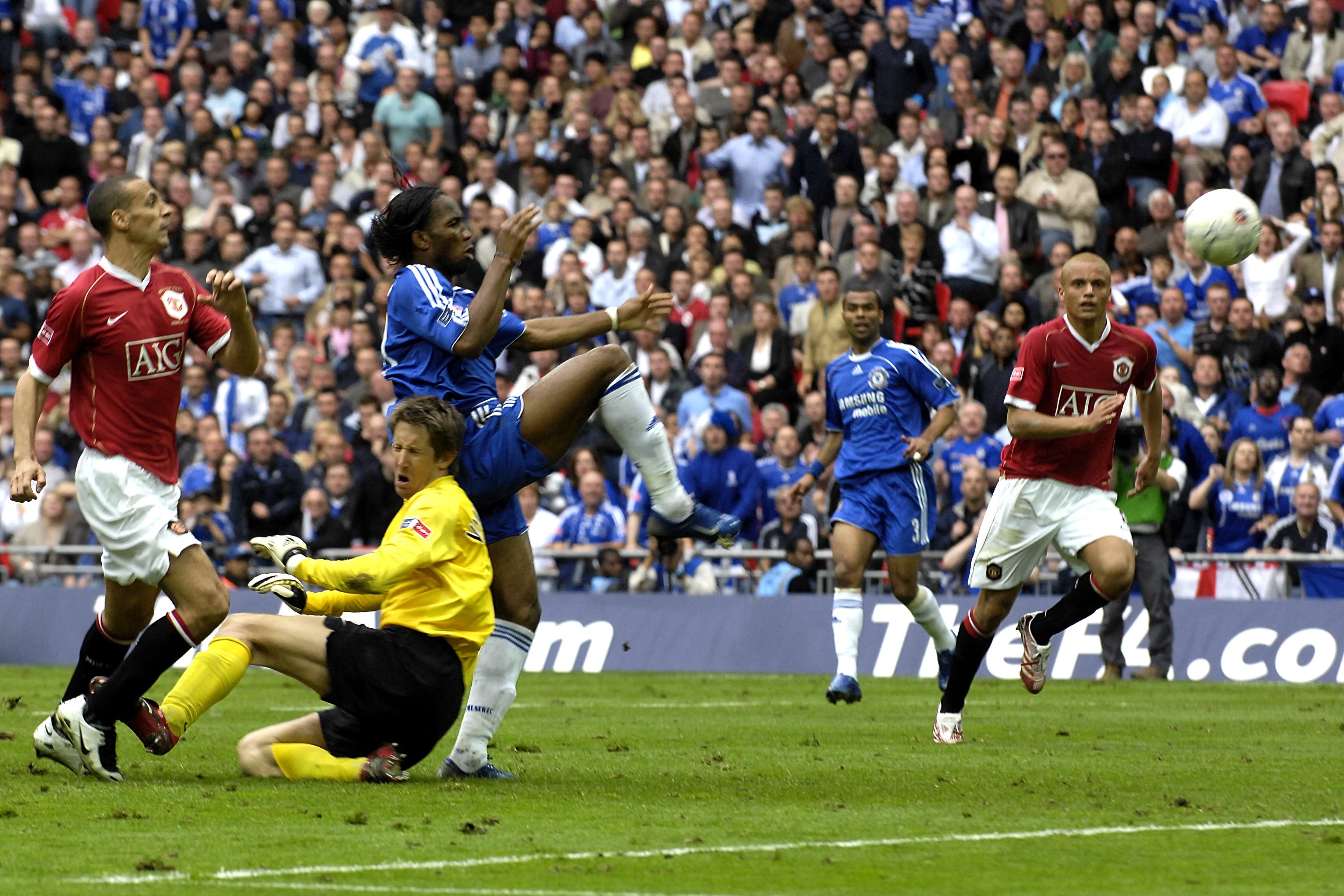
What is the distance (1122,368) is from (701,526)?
282 cm

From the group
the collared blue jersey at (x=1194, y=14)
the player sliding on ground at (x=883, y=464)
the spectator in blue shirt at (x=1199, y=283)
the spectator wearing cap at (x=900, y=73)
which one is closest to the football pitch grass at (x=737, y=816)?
the player sliding on ground at (x=883, y=464)

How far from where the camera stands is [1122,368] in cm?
1005

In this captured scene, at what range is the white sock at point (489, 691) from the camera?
8.41 m

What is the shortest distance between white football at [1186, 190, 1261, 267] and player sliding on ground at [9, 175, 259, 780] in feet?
18.4

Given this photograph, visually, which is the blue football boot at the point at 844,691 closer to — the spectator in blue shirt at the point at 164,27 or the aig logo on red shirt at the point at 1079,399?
the aig logo on red shirt at the point at 1079,399

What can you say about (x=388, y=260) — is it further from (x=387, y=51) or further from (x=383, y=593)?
(x=387, y=51)

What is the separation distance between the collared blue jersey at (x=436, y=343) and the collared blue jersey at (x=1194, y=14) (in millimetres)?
15998

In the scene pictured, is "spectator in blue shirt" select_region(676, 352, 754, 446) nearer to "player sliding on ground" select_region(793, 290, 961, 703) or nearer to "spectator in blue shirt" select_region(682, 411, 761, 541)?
"spectator in blue shirt" select_region(682, 411, 761, 541)

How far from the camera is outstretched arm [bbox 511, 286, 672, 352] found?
8320 mm

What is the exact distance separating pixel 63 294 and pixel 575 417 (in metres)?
2.29

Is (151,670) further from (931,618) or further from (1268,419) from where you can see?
(1268,419)

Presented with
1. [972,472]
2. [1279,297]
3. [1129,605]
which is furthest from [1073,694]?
[1279,297]

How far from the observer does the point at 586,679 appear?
1705cm

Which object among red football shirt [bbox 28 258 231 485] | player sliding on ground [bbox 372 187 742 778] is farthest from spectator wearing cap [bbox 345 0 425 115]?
player sliding on ground [bbox 372 187 742 778]
